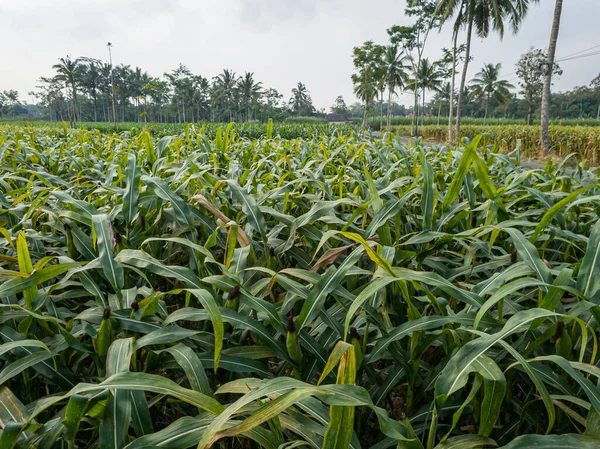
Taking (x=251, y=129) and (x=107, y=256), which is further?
(x=251, y=129)

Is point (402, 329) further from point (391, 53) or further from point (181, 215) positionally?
point (391, 53)

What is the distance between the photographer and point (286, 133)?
18.0 meters

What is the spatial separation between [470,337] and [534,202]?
115 cm

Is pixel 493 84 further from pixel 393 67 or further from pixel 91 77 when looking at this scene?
pixel 91 77

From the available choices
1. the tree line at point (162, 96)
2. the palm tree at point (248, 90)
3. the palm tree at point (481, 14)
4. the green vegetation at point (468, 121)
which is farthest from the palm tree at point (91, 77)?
the palm tree at point (481, 14)

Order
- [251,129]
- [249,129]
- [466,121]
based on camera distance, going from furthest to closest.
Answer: [466,121] < [251,129] < [249,129]

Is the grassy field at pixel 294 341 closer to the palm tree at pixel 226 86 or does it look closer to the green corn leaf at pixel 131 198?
the green corn leaf at pixel 131 198

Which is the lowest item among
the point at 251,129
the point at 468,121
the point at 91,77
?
the point at 251,129

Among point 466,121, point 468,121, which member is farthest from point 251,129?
point 468,121

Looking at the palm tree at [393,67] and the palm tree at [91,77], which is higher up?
the palm tree at [91,77]

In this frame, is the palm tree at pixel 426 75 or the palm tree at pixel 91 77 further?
the palm tree at pixel 91 77

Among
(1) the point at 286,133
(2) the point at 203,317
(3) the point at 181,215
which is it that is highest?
(1) the point at 286,133

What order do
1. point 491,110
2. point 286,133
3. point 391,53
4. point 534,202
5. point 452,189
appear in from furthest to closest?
point 491,110 → point 391,53 → point 286,133 → point 534,202 → point 452,189

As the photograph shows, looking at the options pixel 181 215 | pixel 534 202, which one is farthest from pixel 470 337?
pixel 534 202
